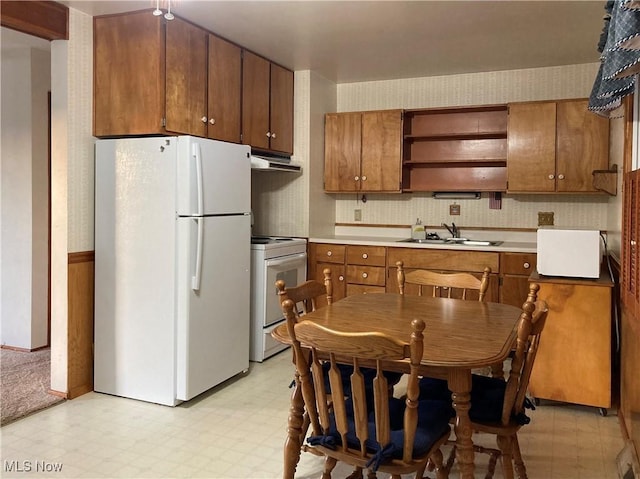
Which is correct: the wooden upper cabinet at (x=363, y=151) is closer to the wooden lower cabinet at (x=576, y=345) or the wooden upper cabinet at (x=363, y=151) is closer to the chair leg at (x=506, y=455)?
the wooden lower cabinet at (x=576, y=345)

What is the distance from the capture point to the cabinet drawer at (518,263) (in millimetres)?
3877

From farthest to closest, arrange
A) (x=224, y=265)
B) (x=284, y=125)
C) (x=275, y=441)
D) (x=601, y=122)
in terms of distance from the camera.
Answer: (x=284, y=125) → (x=601, y=122) → (x=224, y=265) → (x=275, y=441)

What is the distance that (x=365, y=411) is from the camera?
5.30 ft

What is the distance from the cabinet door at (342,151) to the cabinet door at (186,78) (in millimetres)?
1573

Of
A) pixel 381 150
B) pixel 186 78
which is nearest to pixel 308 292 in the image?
pixel 186 78

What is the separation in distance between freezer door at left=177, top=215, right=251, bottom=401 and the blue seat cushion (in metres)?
1.43

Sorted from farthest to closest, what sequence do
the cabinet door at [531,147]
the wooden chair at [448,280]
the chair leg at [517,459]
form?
1. the cabinet door at [531,147]
2. the wooden chair at [448,280]
3. the chair leg at [517,459]

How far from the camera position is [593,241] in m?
3.01

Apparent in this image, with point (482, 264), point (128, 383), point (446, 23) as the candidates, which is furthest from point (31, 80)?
point (482, 264)

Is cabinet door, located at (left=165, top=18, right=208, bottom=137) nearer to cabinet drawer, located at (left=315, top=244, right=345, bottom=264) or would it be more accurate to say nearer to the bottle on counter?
cabinet drawer, located at (left=315, top=244, right=345, bottom=264)

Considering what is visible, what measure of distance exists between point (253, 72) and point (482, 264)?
2286 mm

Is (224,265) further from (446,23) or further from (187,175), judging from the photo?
(446,23)

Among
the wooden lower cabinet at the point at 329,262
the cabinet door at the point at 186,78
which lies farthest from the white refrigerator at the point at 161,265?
the wooden lower cabinet at the point at 329,262

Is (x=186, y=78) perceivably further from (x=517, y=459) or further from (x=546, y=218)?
(x=546, y=218)
